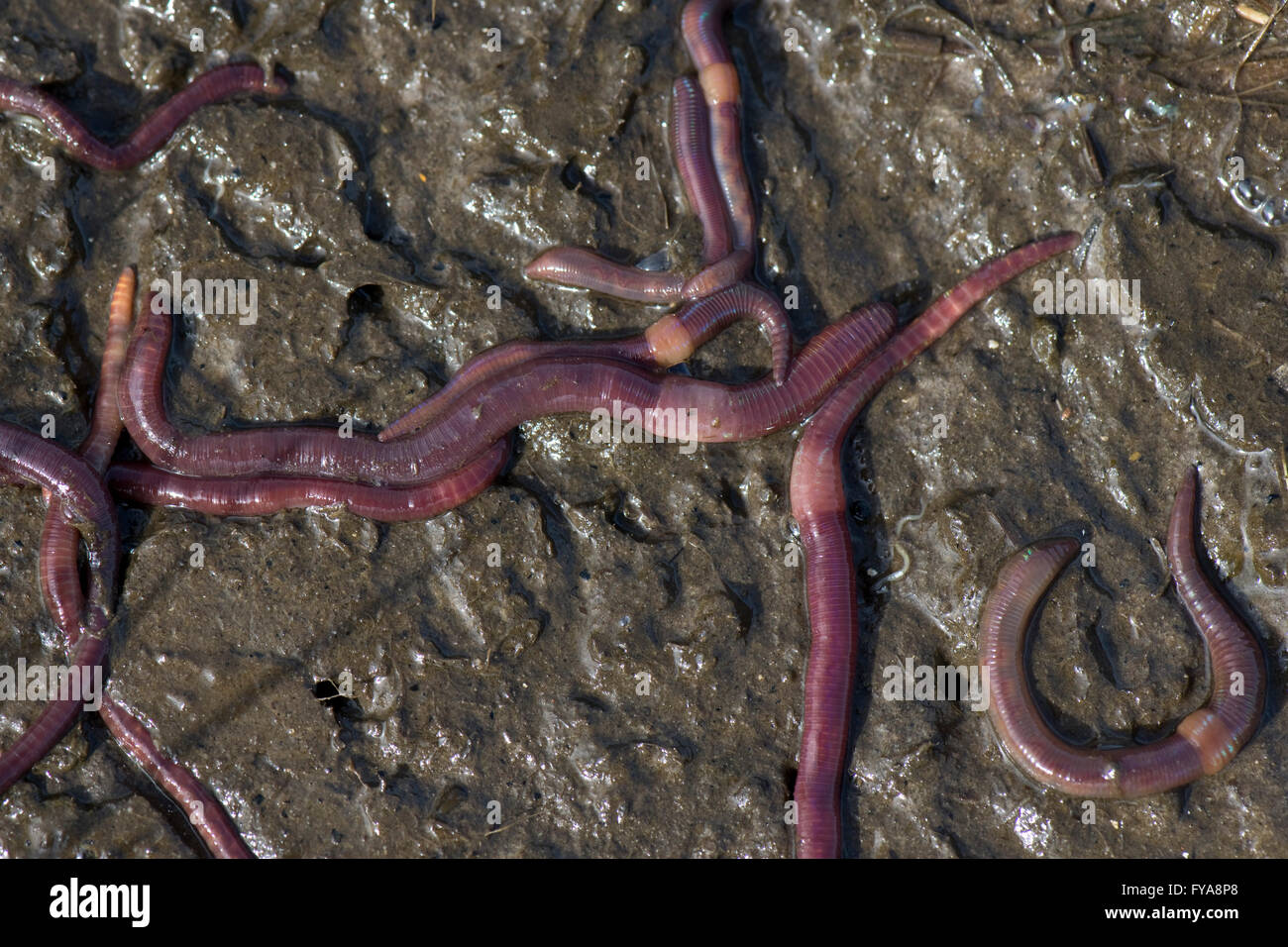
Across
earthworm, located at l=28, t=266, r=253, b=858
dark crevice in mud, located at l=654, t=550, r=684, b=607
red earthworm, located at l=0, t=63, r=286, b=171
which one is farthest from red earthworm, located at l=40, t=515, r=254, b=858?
dark crevice in mud, located at l=654, t=550, r=684, b=607

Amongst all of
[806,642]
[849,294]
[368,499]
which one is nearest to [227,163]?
[368,499]

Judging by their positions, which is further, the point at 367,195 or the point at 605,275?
the point at 367,195

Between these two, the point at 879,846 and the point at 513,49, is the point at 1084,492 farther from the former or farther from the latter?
the point at 513,49

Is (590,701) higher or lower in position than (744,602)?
lower

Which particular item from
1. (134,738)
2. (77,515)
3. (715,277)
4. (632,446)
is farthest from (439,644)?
(715,277)

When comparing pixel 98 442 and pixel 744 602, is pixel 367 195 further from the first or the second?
pixel 744 602
